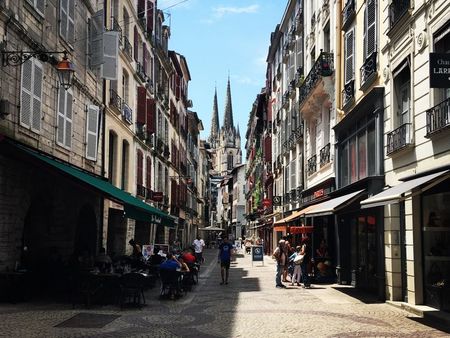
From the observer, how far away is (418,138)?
11414 millimetres

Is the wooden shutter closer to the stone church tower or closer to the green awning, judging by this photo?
the green awning

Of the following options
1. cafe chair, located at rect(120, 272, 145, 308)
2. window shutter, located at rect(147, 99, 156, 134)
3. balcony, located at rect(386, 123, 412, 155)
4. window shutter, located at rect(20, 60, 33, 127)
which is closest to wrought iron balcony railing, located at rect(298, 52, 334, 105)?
balcony, located at rect(386, 123, 412, 155)

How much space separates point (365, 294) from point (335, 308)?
10.2ft

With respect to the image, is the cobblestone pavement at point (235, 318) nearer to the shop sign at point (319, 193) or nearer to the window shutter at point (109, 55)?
the shop sign at point (319, 193)

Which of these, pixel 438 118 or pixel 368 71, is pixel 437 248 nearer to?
pixel 438 118

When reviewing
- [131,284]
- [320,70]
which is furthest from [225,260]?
[320,70]

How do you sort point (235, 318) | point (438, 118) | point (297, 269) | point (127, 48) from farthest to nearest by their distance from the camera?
1. point (127, 48)
2. point (297, 269)
3. point (235, 318)
4. point (438, 118)

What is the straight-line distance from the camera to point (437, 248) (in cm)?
1132

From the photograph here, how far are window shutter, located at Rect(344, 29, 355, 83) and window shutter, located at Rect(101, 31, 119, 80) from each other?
7.14m

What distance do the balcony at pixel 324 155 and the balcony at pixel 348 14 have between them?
4.42 m

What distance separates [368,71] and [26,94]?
28.3 feet

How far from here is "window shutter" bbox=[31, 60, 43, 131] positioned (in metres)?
12.8

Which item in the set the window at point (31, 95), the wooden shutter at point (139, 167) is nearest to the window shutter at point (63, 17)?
the window at point (31, 95)

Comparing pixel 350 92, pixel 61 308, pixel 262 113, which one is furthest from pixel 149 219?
pixel 262 113
